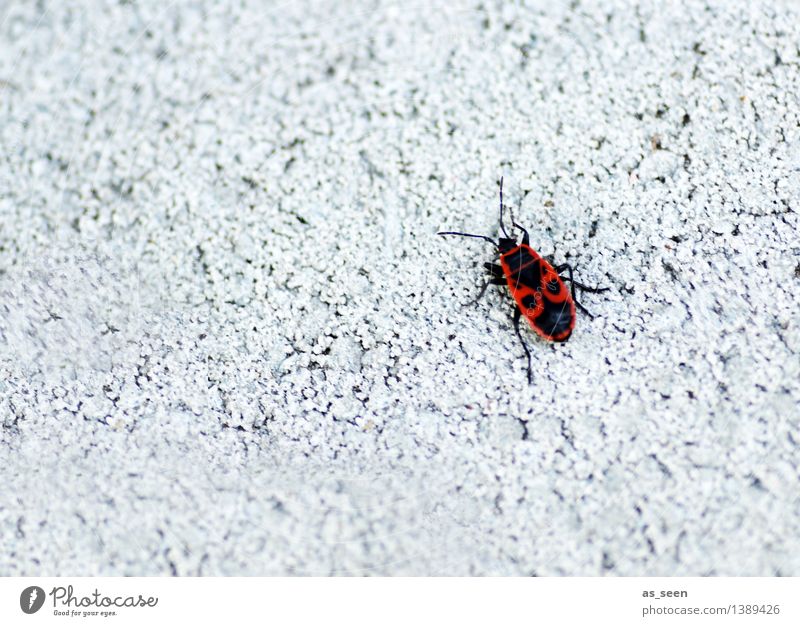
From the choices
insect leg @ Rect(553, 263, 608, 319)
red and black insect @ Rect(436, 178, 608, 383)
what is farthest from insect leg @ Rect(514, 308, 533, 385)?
insect leg @ Rect(553, 263, 608, 319)

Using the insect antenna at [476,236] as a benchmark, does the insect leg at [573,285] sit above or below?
below

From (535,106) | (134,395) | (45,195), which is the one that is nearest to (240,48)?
(45,195)

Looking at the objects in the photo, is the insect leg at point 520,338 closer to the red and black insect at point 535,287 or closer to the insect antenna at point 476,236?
the red and black insect at point 535,287

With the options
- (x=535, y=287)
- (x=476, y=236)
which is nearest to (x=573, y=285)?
(x=535, y=287)

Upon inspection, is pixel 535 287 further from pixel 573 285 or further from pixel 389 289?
pixel 389 289

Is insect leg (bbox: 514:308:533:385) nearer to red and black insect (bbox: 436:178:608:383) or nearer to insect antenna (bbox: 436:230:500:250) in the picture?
red and black insect (bbox: 436:178:608:383)

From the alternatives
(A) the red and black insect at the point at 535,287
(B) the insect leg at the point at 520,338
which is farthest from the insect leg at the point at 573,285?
(B) the insect leg at the point at 520,338
